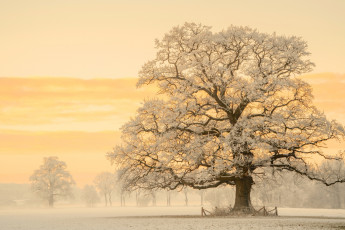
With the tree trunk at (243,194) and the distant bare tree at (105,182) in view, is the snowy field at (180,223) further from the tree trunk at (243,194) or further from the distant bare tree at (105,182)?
the distant bare tree at (105,182)

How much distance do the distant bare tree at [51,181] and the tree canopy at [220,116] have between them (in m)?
71.1

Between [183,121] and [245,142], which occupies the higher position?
[183,121]

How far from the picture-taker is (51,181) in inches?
4195

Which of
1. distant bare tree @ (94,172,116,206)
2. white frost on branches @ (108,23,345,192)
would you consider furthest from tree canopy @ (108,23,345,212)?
distant bare tree @ (94,172,116,206)

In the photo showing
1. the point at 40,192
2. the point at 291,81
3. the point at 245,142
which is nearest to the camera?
the point at 245,142

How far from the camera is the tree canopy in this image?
38031mm

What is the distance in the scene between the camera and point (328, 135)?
1478 inches

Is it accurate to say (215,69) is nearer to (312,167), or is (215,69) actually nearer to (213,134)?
(213,134)

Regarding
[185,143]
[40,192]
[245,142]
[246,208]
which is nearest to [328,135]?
[245,142]

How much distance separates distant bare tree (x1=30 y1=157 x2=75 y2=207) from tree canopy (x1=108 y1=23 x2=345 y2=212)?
71070mm

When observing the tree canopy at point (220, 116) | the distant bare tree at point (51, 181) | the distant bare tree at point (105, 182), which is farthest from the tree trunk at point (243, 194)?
the distant bare tree at point (105, 182)

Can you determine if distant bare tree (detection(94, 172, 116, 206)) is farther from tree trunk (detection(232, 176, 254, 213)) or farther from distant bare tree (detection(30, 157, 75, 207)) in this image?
tree trunk (detection(232, 176, 254, 213))

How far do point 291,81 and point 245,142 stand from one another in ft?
25.8

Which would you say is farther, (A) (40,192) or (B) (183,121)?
(A) (40,192)
